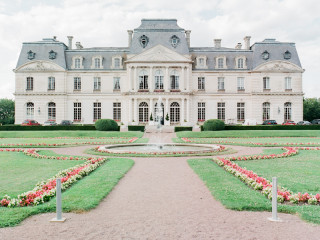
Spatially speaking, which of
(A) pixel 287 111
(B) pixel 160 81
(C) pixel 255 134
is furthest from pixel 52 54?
(A) pixel 287 111

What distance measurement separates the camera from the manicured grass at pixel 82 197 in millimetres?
6102

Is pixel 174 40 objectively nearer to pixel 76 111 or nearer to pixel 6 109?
pixel 76 111

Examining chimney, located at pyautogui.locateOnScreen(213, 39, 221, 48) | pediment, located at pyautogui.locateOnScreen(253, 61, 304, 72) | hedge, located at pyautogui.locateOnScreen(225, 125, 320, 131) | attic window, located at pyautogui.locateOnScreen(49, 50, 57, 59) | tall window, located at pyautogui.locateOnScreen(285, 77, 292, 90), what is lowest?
hedge, located at pyautogui.locateOnScreen(225, 125, 320, 131)

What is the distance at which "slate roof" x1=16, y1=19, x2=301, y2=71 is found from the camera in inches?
1842

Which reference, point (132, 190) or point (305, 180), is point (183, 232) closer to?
point (132, 190)

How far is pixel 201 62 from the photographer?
4856 cm

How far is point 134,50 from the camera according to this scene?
1826 inches

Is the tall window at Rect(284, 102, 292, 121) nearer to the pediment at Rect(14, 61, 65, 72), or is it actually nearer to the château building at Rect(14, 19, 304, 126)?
the château building at Rect(14, 19, 304, 126)

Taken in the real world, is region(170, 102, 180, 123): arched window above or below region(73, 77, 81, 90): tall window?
below

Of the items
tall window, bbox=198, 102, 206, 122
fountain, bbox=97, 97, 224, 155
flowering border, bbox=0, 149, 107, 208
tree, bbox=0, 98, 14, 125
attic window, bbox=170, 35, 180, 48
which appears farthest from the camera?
tree, bbox=0, 98, 14, 125

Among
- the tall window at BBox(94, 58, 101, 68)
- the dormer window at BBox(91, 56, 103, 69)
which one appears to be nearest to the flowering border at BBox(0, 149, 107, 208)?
the dormer window at BBox(91, 56, 103, 69)

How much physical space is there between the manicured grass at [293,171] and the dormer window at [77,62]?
39958mm

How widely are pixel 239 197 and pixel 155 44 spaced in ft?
136

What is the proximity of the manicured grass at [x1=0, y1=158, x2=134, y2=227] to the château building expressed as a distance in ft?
119
